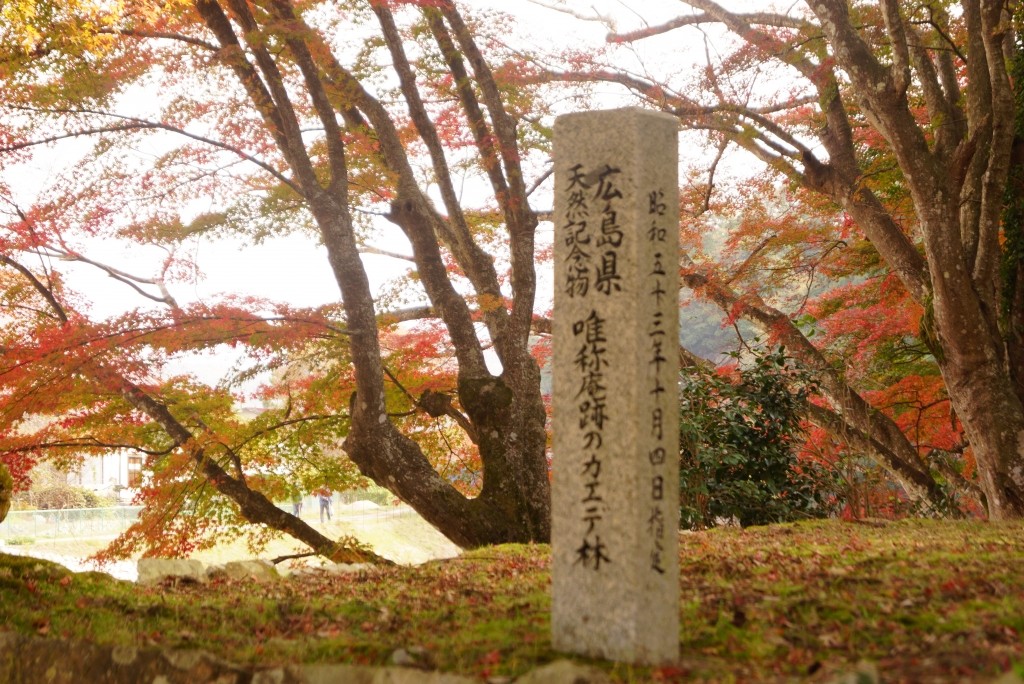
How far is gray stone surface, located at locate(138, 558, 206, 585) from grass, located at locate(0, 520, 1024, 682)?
0.28m

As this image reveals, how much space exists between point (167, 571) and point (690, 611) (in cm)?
425

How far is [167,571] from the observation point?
664 cm

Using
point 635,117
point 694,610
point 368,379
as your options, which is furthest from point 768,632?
point 368,379

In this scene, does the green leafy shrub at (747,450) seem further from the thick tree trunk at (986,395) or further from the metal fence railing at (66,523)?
the metal fence railing at (66,523)

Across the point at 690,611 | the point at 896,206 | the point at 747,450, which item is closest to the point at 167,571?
the point at 690,611

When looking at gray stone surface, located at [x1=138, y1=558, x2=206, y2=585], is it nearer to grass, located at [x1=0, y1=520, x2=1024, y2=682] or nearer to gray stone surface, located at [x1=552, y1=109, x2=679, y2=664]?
grass, located at [x1=0, y1=520, x2=1024, y2=682]

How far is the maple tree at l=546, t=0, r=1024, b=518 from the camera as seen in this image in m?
7.98

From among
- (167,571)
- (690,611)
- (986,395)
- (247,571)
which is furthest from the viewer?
(986,395)

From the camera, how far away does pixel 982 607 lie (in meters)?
3.95

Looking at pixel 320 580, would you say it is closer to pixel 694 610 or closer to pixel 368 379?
pixel 368 379

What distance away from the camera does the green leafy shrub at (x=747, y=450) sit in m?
9.54

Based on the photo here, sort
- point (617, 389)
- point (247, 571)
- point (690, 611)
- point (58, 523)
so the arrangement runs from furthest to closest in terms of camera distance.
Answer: point (58, 523) → point (247, 571) → point (690, 611) → point (617, 389)

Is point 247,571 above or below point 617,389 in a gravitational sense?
below

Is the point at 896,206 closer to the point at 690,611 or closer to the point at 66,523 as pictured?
the point at 690,611
